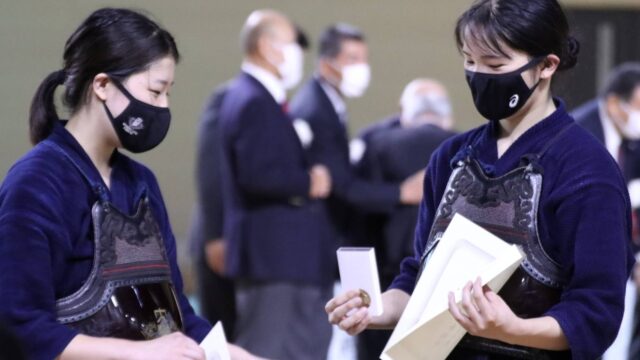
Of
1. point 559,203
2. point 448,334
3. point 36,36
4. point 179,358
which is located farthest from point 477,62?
point 36,36

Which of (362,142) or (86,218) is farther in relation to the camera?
(362,142)

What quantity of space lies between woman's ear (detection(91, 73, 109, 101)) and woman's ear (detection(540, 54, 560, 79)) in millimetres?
938

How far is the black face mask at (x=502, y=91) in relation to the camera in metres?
2.52

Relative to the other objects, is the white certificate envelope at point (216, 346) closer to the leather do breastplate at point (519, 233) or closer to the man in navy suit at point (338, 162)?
the leather do breastplate at point (519, 233)

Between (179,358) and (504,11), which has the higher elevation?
(504,11)

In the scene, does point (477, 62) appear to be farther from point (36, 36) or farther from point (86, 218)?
point (36, 36)

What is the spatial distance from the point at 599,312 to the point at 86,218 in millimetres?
1072

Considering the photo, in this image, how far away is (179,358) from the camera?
95.9 inches

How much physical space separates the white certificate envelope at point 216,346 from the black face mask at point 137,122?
0.45 metres

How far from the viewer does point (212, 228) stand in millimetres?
6066

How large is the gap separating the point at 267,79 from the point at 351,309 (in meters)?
3.19

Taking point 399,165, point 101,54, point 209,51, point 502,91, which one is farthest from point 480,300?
point 209,51

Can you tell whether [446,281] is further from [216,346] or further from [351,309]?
[216,346]

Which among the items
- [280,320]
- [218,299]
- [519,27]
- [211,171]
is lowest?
[218,299]
